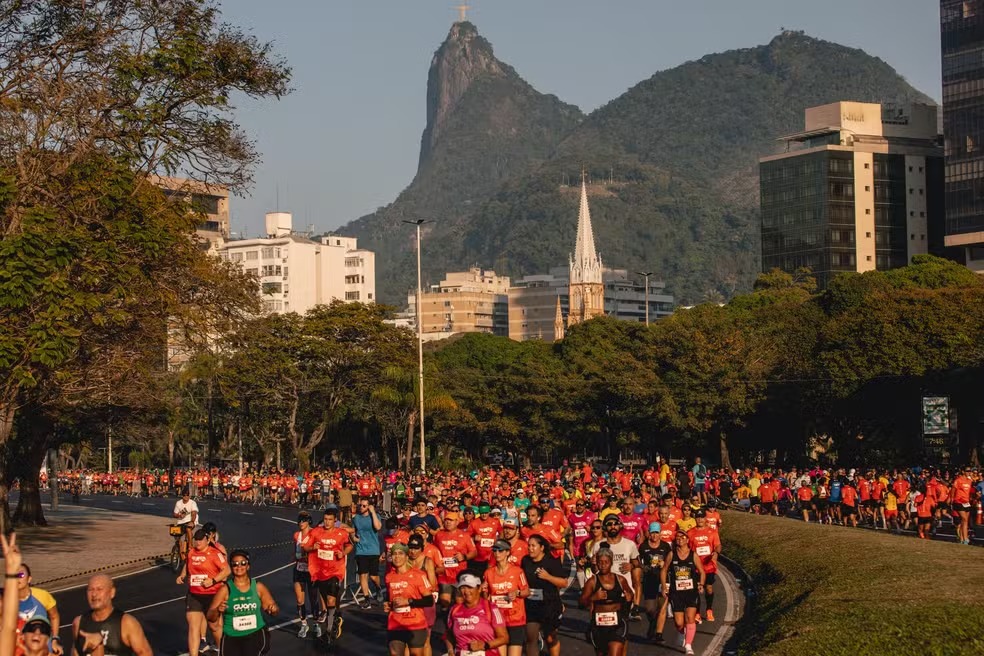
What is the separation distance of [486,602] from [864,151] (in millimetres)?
157904

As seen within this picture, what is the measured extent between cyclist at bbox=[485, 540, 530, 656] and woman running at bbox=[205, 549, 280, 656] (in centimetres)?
217

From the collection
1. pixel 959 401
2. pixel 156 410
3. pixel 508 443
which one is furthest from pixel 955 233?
pixel 156 410

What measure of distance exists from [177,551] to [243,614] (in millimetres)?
17046

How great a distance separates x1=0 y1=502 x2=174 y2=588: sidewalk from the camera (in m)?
30.4

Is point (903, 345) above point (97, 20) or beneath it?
beneath

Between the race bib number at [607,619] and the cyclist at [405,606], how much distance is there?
1.76 m

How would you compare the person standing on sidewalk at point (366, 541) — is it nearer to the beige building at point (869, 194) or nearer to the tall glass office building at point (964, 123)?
the tall glass office building at point (964, 123)

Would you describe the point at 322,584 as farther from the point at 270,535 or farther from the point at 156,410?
the point at 156,410

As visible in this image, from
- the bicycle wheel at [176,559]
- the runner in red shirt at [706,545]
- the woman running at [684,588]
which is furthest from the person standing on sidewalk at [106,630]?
the bicycle wheel at [176,559]

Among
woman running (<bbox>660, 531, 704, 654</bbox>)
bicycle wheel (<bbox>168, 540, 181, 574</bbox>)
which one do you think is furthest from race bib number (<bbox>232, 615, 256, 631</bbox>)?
bicycle wheel (<bbox>168, 540, 181, 574</bbox>)

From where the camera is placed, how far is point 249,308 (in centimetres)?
3481

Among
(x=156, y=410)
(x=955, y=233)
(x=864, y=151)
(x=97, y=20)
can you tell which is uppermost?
(x=864, y=151)

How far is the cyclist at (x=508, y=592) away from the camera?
563 inches

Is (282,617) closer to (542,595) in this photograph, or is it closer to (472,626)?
(542,595)
